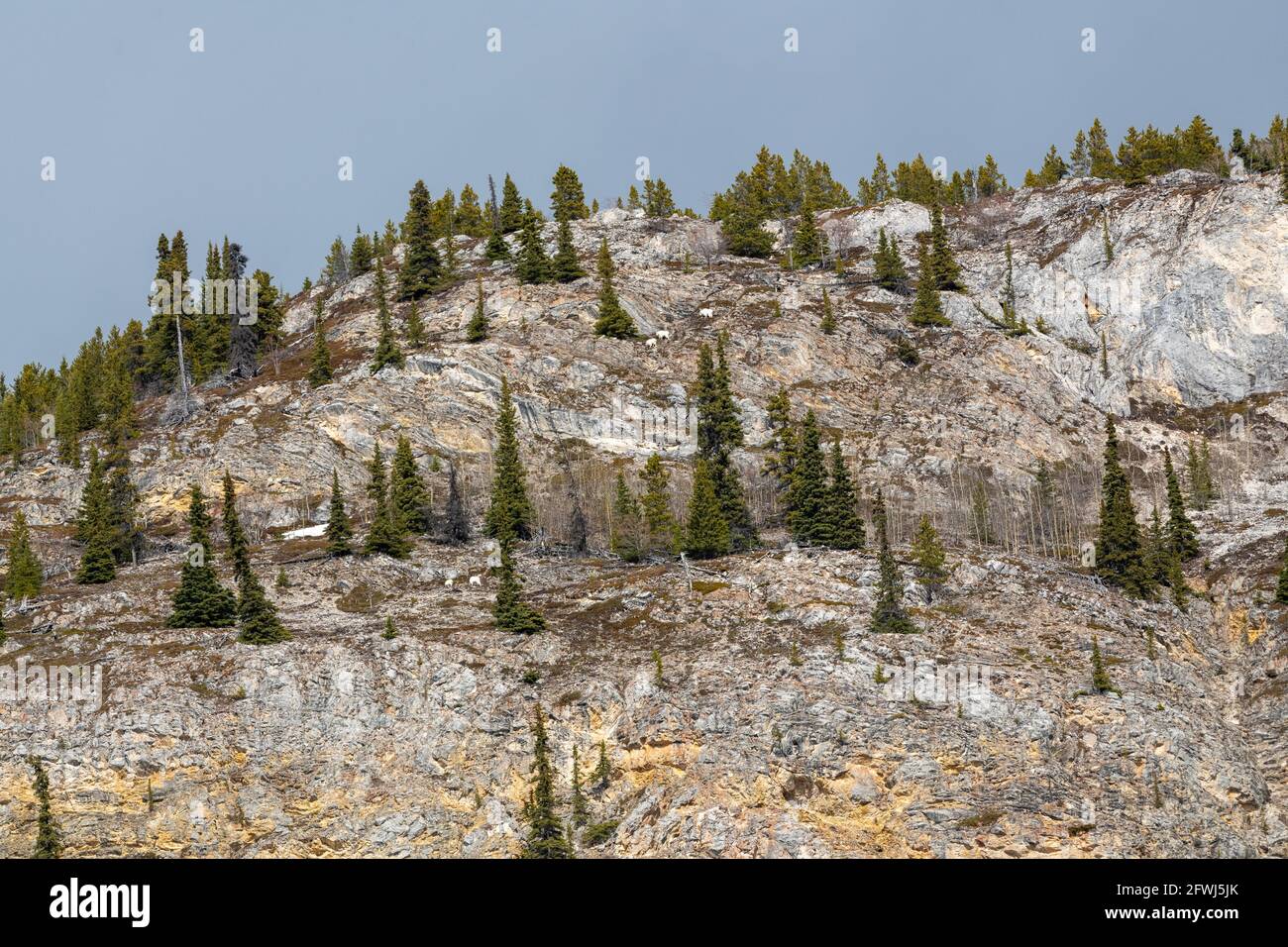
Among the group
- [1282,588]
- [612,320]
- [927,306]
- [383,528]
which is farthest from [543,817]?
[927,306]

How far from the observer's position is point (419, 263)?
551 ft

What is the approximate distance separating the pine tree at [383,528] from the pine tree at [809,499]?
3043cm

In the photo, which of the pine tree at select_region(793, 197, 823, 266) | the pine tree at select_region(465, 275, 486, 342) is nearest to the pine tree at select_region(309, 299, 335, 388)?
the pine tree at select_region(465, 275, 486, 342)

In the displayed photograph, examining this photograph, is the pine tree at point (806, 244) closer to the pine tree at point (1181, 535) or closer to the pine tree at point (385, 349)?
the pine tree at point (385, 349)

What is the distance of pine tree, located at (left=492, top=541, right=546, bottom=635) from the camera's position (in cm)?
9525

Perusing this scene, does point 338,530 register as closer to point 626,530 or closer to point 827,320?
point 626,530

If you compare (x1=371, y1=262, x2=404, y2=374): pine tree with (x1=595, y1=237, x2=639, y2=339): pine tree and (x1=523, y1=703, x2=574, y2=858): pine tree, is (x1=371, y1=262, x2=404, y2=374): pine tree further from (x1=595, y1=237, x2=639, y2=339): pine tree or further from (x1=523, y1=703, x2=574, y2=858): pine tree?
(x1=523, y1=703, x2=574, y2=858): pine tree

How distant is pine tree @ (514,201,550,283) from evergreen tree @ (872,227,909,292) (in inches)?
1527

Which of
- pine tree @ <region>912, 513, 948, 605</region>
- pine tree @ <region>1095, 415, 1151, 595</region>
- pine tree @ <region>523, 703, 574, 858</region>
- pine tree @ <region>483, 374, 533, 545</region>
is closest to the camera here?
pine tree @ <region>523, 703, 574, 858</region>

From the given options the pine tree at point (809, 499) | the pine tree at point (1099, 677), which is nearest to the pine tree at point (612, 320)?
the pine tree at point (809, 499)

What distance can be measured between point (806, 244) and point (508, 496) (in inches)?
2856

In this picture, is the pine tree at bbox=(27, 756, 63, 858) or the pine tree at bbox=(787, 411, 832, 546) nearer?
the pine tree at bbox=(27, 756, 63, 858)
